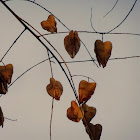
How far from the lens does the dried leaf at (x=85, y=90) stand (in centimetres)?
30

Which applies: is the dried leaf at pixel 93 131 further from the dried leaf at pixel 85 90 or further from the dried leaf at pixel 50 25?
the dried leaf at pixel 50 25

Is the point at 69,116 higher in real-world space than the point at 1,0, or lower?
lower

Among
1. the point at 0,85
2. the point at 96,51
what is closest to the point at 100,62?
the point at 96,51

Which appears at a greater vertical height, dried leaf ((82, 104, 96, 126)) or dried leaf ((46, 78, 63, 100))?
dried leaf ((46, 78, 63, 100))

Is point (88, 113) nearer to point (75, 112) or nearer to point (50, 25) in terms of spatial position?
point (75, 112)

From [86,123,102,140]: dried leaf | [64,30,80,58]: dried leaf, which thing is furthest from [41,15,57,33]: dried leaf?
[86,123,102,140]: dried leaf

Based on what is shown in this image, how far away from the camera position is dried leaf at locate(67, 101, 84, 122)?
0.29 metres

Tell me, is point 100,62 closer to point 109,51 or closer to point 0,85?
point 109,51

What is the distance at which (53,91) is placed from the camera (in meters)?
0.33

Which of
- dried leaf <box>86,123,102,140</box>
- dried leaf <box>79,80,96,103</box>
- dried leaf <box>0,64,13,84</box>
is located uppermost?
dried leaf <box>0,64,13,84</box>

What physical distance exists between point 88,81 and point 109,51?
0.15 feet

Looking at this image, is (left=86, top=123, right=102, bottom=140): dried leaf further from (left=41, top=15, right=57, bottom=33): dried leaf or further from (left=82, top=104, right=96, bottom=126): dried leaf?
(left=41, top=15, right=57, bottom=33): dried leaf

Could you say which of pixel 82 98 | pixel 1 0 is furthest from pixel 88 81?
pixel 1 0

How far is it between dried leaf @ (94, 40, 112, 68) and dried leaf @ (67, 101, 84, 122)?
0.06m
